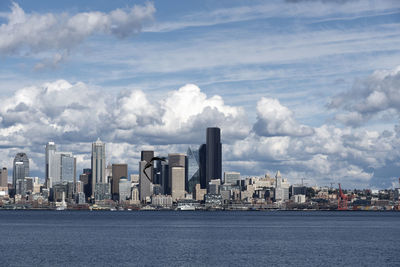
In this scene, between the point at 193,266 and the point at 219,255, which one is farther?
the point at 219,255

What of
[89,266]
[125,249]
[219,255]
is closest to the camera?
[89,266]

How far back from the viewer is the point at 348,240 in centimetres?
14412

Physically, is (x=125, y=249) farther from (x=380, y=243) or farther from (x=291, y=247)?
(x=380, y=243)

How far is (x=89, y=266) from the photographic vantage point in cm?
9250

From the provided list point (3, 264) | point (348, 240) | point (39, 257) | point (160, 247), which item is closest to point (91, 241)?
point (160, 247)

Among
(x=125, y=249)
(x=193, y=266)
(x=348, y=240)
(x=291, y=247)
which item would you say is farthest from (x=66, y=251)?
(x=348, y=240)

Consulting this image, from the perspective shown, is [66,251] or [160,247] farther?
[160,247]

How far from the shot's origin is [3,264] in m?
94.1

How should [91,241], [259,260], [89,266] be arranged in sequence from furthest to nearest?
[91,241] → [259,260] → [89,266]

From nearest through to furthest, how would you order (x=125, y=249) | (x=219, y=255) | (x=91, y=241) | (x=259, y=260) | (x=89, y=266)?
1. (x=89, y=266)
2. (x=259, y=260)
3. (x=219, y=255)
4. (x=125, y=249)
5. (x=91, y=241)

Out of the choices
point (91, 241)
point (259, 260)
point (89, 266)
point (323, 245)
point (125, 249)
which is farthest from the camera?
point (91, 241)

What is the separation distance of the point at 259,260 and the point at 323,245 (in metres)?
32.4

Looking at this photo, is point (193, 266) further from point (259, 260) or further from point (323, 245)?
point (323, 245)

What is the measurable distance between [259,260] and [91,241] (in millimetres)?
49482
